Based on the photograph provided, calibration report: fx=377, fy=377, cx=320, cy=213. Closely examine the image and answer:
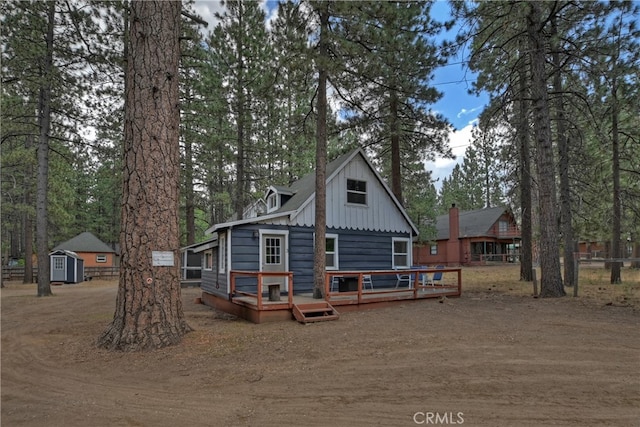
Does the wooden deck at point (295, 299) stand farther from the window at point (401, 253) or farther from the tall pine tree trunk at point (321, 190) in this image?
the window at point (401, 253)

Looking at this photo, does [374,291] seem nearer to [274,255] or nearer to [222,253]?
[274,255]

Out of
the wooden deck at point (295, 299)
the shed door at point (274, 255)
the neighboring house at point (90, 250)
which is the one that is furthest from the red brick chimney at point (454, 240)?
the neighboring house at point (90, 250)

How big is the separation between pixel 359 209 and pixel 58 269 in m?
19.7

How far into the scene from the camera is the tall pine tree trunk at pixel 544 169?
34.8 ft

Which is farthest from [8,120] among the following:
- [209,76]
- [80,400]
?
[80,400]

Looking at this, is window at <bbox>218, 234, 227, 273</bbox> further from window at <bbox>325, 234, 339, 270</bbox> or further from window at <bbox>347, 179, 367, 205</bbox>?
window at <bbox>347, 179, 367, 205</bbox>

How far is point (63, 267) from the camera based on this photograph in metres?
22.6

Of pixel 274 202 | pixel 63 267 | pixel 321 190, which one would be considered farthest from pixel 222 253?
pixel 63 267

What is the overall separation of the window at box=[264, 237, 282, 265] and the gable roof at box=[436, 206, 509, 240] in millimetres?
25844

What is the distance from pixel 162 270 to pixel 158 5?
175 inches

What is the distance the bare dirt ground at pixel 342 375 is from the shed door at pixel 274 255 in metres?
3.57

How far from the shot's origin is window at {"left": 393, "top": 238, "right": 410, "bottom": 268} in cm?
1423

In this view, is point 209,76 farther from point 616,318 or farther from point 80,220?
point 80,220

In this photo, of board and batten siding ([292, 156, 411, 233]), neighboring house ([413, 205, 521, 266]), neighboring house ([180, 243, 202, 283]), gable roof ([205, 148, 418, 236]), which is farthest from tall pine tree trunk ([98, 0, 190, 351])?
neighboring house ([413, 205, 521, 266])
